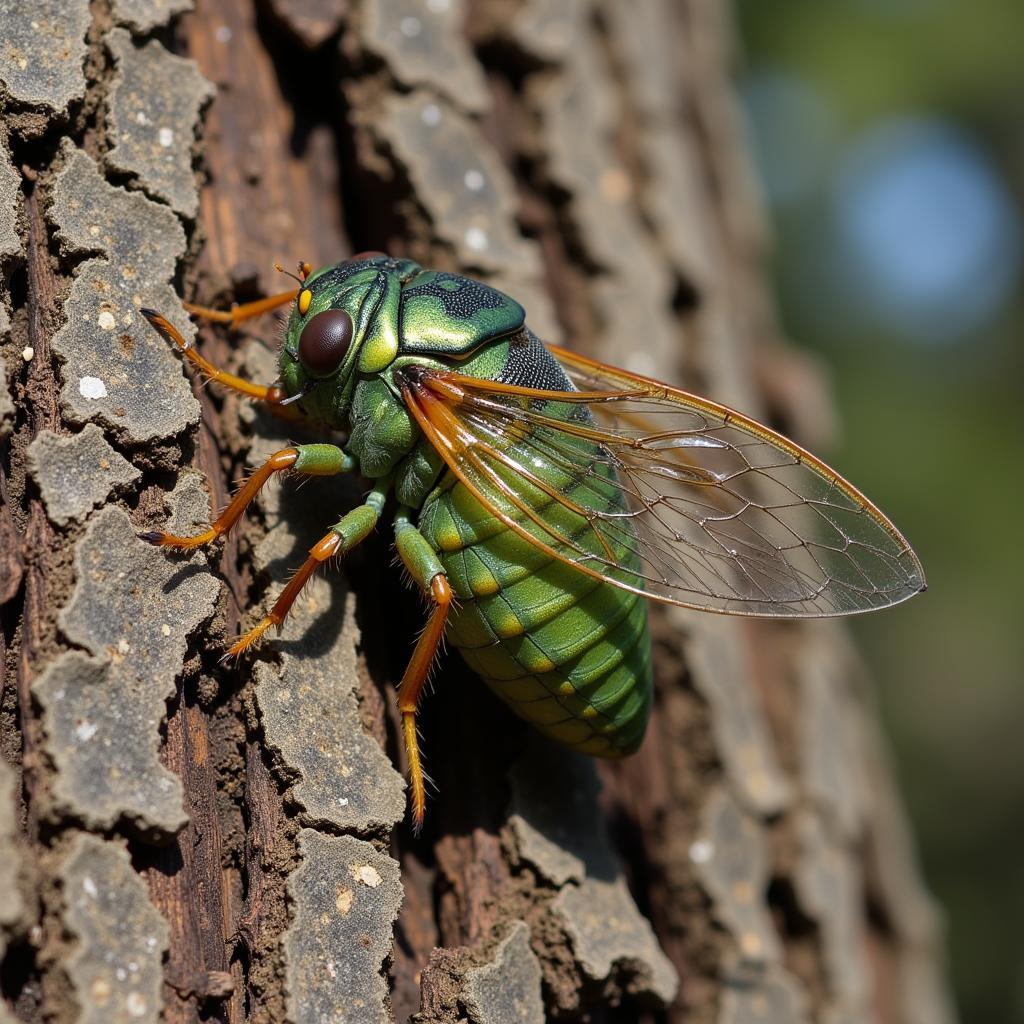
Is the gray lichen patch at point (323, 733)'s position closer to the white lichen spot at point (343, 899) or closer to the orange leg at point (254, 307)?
the white lichen spot at point (343, 899)

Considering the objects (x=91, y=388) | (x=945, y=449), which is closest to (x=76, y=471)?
(x=91, y=388)

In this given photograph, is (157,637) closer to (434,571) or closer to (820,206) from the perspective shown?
(434,571)

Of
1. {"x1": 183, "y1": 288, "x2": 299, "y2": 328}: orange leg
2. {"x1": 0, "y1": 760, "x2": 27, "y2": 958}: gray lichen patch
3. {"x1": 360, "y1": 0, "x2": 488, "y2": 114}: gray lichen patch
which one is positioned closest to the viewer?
{"x1": 0, "y1": 760, "x2": 27, "y2": 958}: gray lichen patch

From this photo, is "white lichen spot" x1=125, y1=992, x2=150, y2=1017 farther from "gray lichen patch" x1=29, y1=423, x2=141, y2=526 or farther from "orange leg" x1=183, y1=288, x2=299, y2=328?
"orange leg" x1=183, y1=288, x2=299, y2=328

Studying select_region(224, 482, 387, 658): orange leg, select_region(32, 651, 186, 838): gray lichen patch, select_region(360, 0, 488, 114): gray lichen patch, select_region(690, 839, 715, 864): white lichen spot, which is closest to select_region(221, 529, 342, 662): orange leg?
select_region(224, 482, 387, 658): orange leg

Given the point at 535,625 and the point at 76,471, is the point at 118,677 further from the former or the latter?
the point at 535,625
